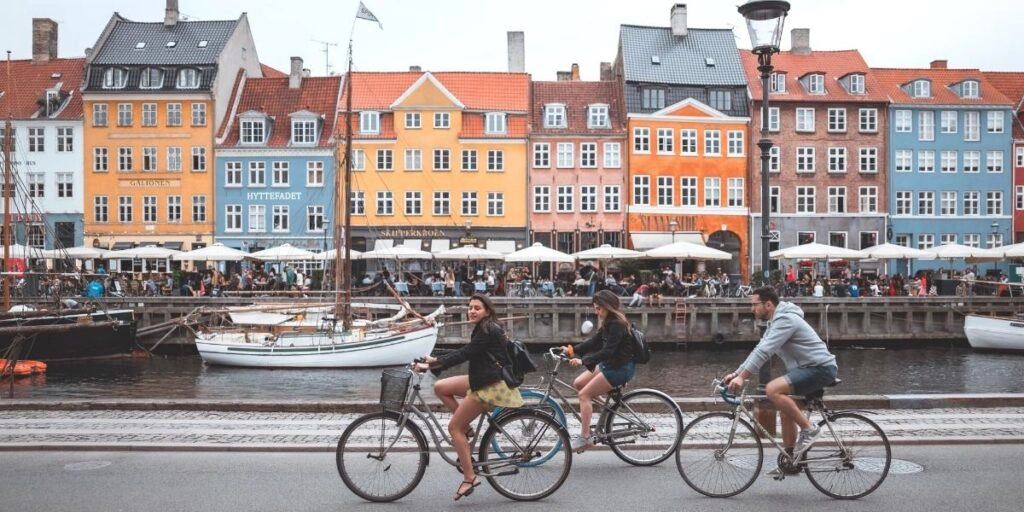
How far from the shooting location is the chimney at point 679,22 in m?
52.2

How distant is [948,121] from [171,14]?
4238cm

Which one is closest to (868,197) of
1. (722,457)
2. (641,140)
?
(641,140)

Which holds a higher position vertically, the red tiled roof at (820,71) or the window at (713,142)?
the red tiled roof at (820,71)

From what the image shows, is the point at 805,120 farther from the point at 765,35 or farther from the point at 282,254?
the point at 765,35

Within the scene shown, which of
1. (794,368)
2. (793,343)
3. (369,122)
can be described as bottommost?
(794,368)

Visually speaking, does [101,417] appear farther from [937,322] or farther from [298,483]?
[937,322]

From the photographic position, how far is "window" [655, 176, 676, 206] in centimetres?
4934

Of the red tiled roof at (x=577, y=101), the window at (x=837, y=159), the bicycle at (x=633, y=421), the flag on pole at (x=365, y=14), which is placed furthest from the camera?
the window at (x=837, y=159)

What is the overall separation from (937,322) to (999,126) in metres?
23.0

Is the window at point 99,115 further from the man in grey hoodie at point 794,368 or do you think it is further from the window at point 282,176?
the man in grey hoodie at point 794,368

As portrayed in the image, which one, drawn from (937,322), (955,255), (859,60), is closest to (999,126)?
(859,60)

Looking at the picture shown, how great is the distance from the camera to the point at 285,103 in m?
51.6

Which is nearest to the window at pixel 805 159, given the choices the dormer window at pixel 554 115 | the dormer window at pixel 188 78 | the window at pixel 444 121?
the dormer window at pixel 554 115

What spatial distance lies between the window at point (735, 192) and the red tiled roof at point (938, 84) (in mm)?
9661
